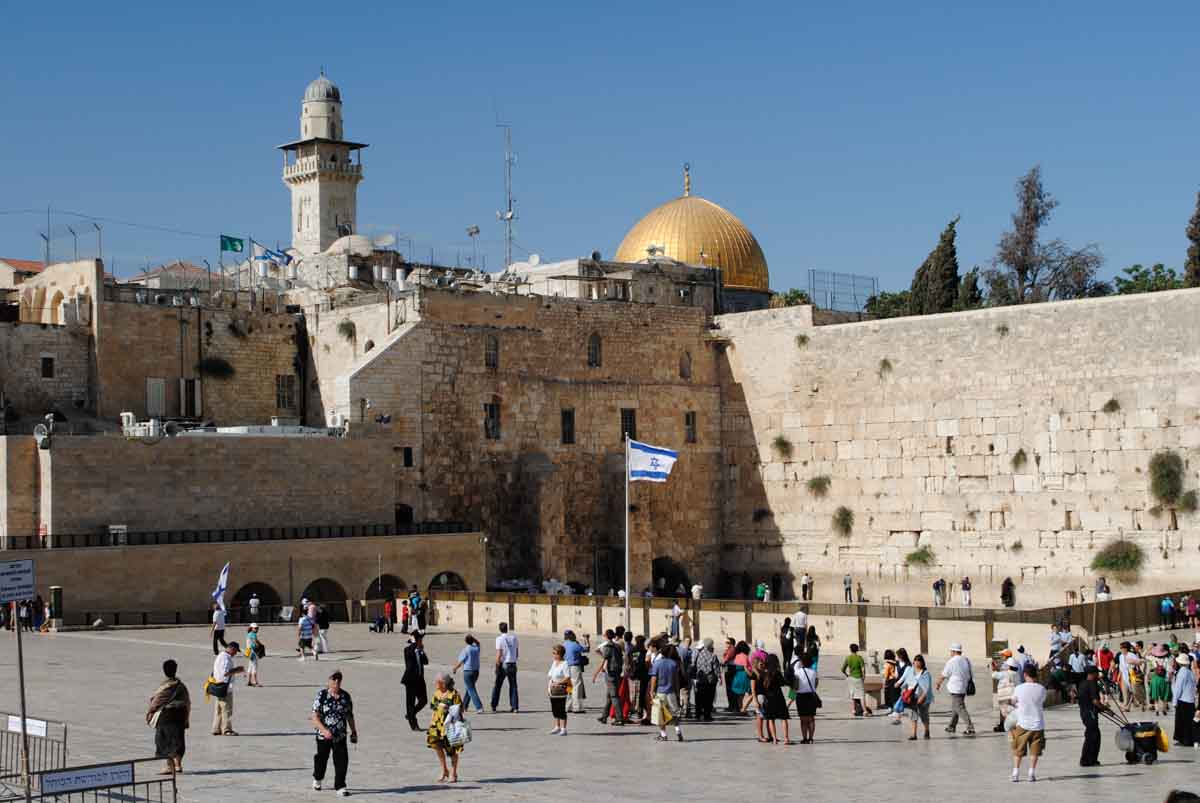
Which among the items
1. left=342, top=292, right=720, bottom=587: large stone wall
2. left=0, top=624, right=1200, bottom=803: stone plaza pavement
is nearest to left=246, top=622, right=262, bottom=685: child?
left=0, top=624, right=1200, bottom=803: stone plaza pavement

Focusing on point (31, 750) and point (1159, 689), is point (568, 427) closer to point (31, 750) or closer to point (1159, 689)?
point (1159, 689)

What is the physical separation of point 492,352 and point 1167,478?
53.7 ft

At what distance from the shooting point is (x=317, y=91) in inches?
2442

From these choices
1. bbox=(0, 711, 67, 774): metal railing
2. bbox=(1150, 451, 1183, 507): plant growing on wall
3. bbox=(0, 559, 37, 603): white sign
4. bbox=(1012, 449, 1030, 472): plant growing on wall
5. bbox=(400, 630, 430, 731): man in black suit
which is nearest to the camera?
bbox=(0, 559, 37, 603): white sign

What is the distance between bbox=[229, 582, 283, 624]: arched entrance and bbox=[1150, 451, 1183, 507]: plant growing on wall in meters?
18.9

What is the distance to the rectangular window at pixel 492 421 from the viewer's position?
138 ft

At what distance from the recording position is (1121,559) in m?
37.3

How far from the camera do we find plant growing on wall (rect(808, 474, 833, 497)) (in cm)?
4344

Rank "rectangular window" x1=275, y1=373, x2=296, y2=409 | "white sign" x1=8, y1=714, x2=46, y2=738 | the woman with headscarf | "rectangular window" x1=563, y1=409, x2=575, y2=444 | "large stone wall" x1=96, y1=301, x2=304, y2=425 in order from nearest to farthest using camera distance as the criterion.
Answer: "white sign" x1=8, y1=714, x2=46, y2=738 < the woman with headscarf < "large stone wall" x1=96, y1=301, x2=304, y2=425 < "rectangular window" x1=275, y1=373, x2=296, y2=409 < "rectangular window" x1=563, y1=409, x2=575, y2=444

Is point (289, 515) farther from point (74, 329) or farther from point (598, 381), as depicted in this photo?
point (598, 381)

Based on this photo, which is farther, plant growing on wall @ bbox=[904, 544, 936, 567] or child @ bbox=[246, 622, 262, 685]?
plant growing on wall @ bbox=[904, 544, 936, 567]

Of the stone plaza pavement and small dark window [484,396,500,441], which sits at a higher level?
small dark window [484,396,500,441]

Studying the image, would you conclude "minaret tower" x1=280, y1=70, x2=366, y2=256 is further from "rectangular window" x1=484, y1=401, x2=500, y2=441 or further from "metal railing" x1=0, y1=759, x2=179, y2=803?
"metal railing" x1=0, y1=759, x2=179, y2=803

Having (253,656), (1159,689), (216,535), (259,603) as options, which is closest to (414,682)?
(253,656)
